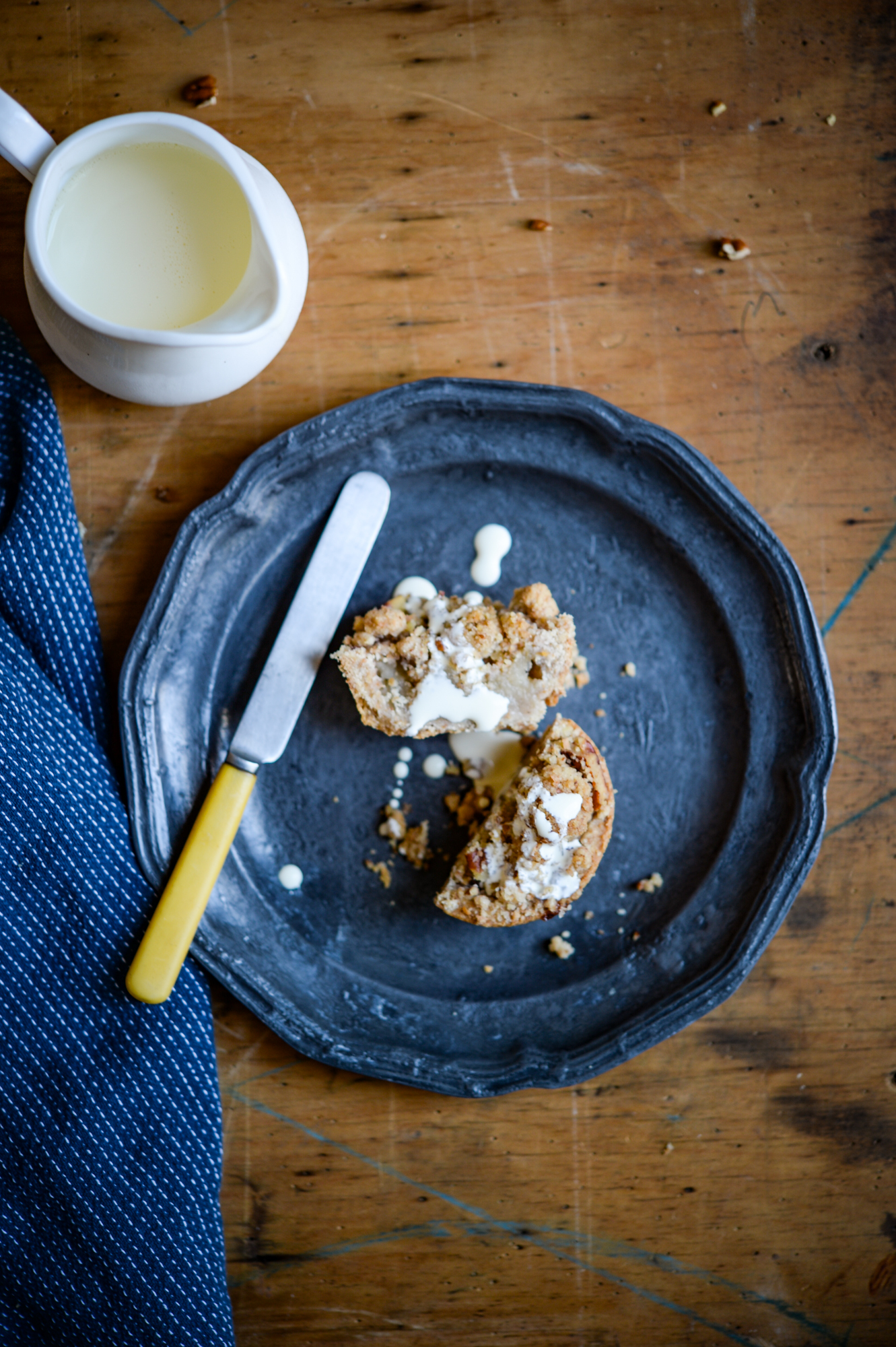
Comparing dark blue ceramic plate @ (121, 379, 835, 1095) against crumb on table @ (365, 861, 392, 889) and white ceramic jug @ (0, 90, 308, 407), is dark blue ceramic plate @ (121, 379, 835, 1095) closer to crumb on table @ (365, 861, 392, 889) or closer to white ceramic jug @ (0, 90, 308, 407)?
crumb on table @ (365, 861, 392, 889)

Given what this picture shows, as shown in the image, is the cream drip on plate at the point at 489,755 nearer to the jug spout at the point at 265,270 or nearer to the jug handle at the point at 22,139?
the jug spout at the point at 265,270

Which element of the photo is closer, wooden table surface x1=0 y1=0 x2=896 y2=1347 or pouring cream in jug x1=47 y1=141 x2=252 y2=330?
pouring cream in jug x1=47 y1=141 x2=252 y2=330

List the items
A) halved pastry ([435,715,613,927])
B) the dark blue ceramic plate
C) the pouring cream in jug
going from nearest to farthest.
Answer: the pouring cream in jug
halved pastry ([435,715,613,927])
the dark blue ceramic plate

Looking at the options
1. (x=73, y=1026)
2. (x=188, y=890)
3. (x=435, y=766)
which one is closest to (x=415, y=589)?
(x=435, y=766)

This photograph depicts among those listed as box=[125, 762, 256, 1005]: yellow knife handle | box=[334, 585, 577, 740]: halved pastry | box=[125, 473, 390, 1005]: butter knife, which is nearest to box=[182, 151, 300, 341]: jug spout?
box=[125, 473, 390, 1005]: butter knife

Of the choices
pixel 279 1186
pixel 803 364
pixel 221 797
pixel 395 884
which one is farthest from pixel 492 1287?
pixel 803 364

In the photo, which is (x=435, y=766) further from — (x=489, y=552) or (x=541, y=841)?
(x=489, y=552)

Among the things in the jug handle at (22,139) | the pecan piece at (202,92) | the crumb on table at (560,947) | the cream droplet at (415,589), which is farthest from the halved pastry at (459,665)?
the pecan piece at (202,92)

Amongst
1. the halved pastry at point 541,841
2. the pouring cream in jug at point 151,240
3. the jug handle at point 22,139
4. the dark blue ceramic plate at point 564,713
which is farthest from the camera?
the dark blue ceramic plate at point 564,713
